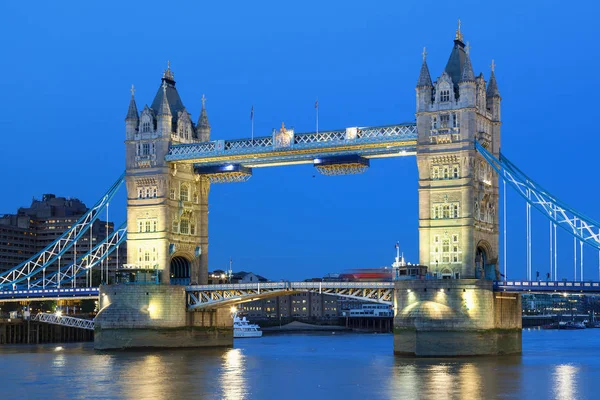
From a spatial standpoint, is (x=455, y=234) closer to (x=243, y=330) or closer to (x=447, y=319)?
(x=447, y=319)

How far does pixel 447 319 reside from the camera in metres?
81.6

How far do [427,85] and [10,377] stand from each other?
40.8m

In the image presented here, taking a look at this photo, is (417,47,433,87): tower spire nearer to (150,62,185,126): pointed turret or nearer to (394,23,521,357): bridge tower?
(394,23,521,357): bridge tower

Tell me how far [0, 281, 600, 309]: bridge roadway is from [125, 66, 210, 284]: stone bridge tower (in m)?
4.59

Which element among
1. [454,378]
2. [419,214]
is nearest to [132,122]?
[419,214]

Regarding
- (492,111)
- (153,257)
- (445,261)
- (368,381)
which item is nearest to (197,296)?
(153,257)

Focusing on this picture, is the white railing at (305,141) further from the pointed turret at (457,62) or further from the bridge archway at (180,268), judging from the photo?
the bridge archway at (180,268)

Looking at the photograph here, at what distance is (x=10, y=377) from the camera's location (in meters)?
68.4

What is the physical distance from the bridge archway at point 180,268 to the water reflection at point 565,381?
132ft

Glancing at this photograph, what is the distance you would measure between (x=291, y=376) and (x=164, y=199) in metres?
35.0

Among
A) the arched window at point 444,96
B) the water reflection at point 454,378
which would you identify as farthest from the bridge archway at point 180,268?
the arched window at point 444,96

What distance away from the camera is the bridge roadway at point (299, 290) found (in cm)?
8150

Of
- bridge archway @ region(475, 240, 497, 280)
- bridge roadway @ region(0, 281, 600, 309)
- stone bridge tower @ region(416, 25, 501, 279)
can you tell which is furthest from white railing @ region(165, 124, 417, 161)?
bridge roadway @ region(0, 281, 600, 309)

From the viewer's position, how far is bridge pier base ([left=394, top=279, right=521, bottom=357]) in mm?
81688
